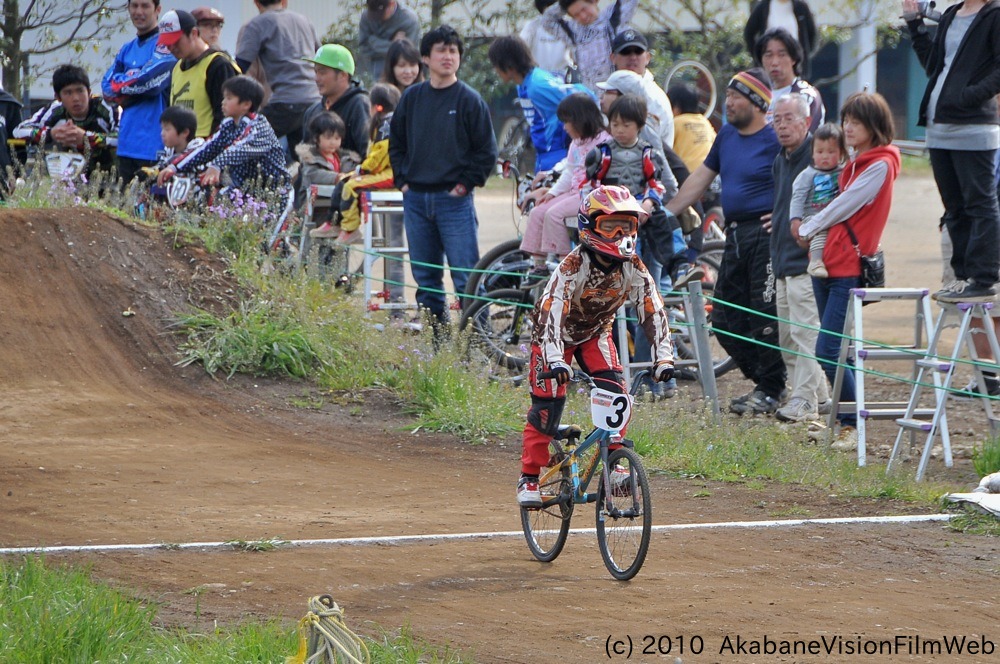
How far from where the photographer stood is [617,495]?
6168mm

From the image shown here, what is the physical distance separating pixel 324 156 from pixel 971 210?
6.05 meters

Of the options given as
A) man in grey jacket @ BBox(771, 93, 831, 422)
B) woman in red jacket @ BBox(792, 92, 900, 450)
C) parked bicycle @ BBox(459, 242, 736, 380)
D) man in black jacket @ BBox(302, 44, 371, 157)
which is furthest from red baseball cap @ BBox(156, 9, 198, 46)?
woman in red jacket @ BBox(792, 92, 900, 450)

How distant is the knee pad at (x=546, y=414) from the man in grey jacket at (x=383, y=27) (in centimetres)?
929

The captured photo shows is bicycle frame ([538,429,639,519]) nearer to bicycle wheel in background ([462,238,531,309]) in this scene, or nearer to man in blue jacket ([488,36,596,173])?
bicycle wheel in background ([462,238,531,309])

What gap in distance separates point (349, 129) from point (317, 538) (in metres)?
6.80

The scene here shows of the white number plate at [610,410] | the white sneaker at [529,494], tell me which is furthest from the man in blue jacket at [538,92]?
the white number plate at [610,410]

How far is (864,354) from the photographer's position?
8570 mm

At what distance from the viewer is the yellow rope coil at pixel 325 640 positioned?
436 cm

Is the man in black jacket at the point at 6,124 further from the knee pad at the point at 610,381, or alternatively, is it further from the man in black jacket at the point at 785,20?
the knee pad at the point at 610,381

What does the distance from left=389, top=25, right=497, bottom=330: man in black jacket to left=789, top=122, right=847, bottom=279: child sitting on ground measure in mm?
2761

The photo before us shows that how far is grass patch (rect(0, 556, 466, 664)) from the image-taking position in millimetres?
4754

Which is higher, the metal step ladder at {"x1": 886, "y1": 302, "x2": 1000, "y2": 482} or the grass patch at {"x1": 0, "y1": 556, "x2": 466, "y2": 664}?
the metal step ladder at {"x1": 886, "y1": 302, "x2": 1000, "y2": 482}

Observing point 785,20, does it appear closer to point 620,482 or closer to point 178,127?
point 178,127

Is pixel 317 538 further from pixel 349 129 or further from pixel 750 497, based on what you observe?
pixel 349 129
